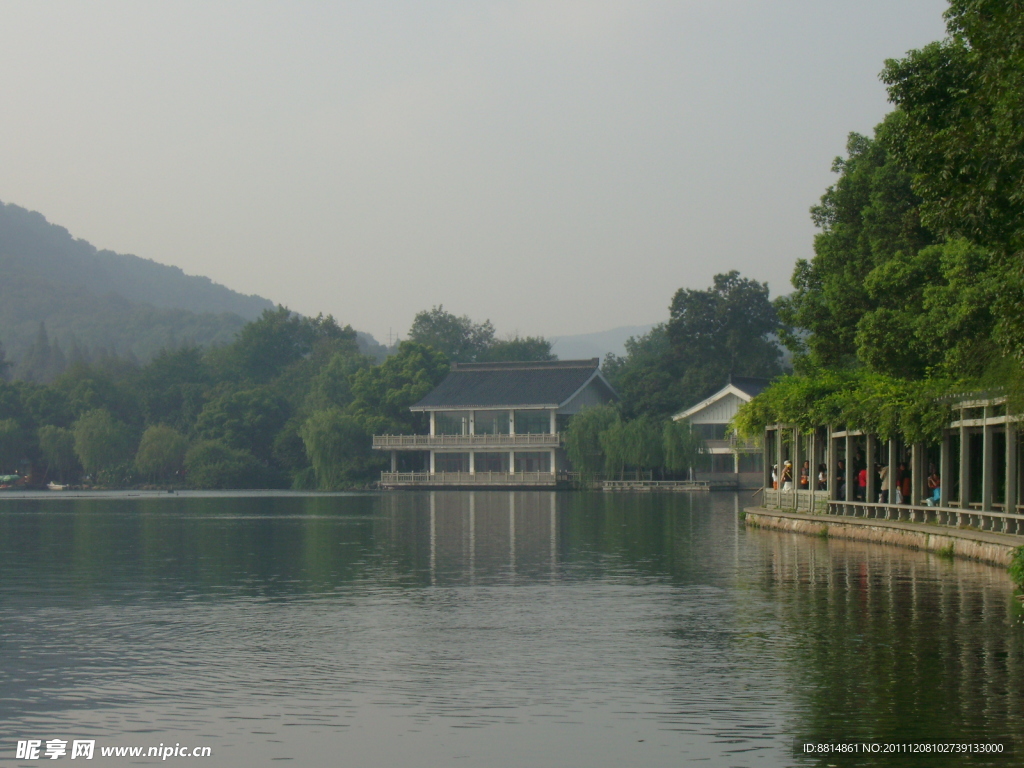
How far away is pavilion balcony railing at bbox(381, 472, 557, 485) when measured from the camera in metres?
74.8

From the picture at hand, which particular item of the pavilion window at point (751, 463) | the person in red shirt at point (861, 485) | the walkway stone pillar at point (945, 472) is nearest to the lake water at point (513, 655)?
the walkway stone pillar at point (945, 472)

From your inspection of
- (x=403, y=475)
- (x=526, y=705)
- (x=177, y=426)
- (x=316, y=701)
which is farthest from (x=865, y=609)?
(x=177, y=426)

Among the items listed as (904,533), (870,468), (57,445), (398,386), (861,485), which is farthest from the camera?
(57,445)

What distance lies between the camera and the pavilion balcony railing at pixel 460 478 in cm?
7481

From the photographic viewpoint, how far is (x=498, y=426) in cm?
7950

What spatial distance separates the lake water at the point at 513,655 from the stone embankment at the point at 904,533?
1.60ft

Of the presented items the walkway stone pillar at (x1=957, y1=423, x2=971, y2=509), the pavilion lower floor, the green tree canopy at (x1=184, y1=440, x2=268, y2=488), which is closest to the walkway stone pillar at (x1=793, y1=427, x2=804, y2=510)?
the walkway stone pillar at (x1=957, y1=423, x2=971, y2=509)

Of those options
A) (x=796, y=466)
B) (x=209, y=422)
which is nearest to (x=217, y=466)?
(x=209, y=422)

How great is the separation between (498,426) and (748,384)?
1586 centimetres

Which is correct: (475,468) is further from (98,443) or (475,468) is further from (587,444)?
(98,443)

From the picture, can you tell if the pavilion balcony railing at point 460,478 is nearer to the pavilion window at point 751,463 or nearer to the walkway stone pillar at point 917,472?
the pavilion window at point 751,463

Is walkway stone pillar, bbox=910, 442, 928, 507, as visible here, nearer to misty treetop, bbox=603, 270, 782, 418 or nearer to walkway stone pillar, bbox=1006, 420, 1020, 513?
walkway stone pillar, bbox=1006, 420, 1020, 513

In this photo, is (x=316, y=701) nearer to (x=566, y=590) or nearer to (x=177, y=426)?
(x=566, y=590)

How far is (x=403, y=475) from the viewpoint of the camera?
77500mm
